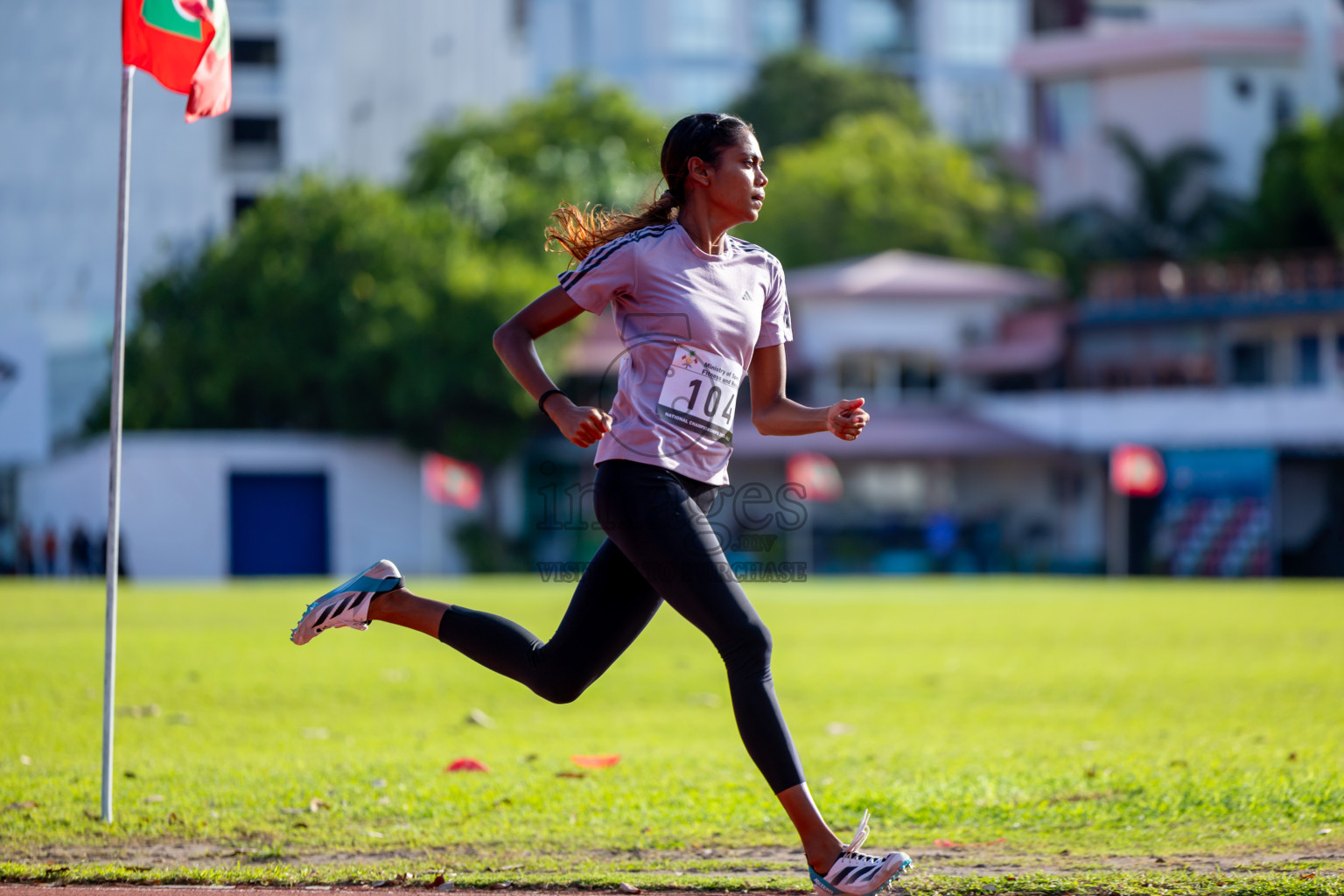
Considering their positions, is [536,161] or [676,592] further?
[536,161]

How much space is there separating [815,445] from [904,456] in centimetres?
268

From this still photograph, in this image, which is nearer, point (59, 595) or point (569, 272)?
point (569, 272)

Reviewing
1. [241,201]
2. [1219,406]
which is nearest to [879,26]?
[241,201]

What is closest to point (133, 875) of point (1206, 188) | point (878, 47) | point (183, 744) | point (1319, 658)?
point (183, 744)

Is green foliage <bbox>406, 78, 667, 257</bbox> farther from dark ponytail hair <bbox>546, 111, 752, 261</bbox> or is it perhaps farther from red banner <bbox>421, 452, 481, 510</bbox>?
dark ponytail hair <bbox>546, 111, 752, 261</bbox>

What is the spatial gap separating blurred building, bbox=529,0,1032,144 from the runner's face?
8193 centimetres

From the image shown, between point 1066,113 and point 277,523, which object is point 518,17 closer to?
point 1066,113

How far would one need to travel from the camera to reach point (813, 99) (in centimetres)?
7400

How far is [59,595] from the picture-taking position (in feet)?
92.7

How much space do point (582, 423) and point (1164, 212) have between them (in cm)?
5632

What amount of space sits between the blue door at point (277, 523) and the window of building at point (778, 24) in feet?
145

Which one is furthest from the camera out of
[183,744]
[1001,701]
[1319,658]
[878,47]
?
[878,47]

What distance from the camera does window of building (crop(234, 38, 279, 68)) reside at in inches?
2499

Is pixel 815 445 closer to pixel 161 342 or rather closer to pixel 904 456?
pixel 904 456
